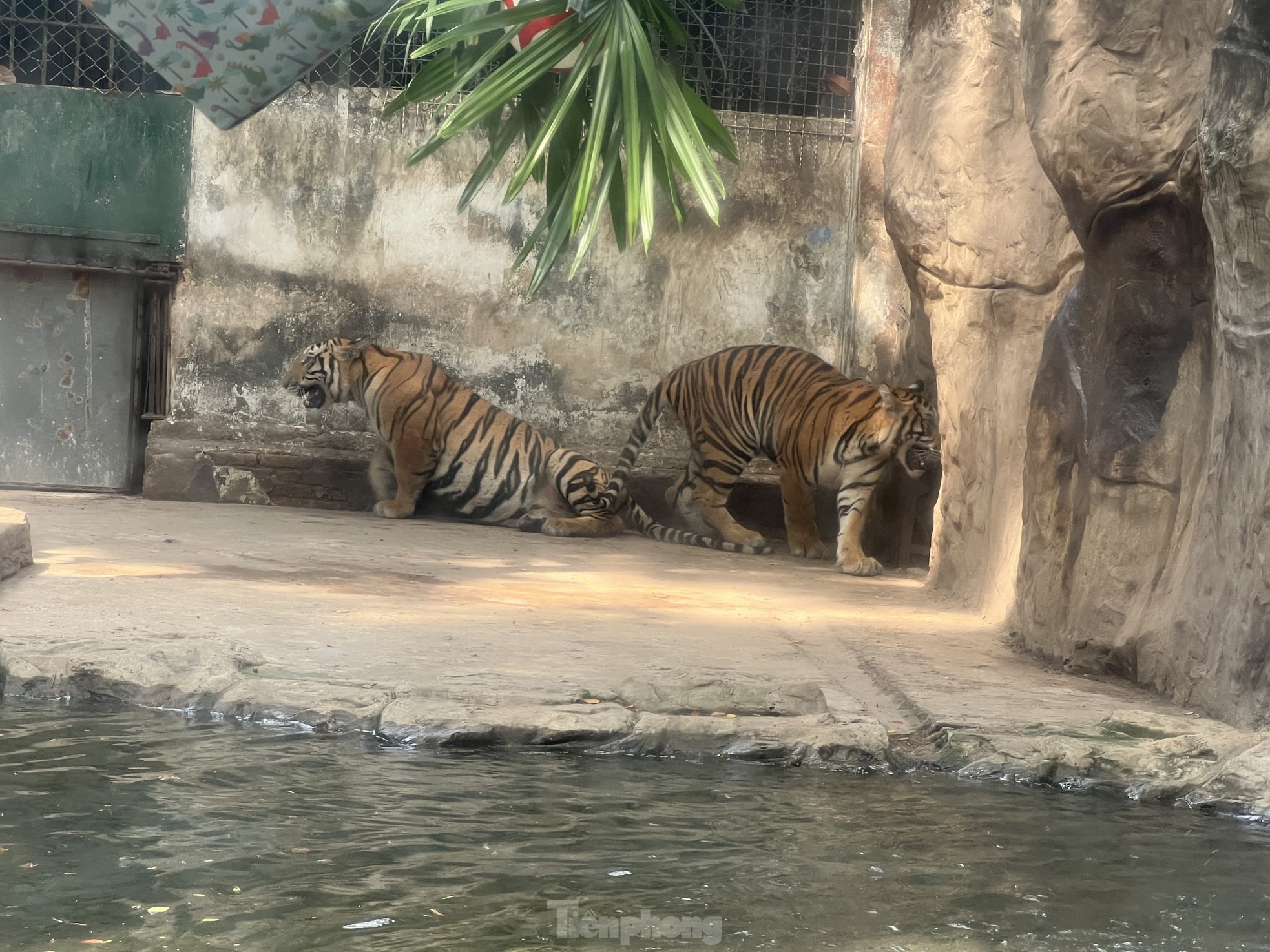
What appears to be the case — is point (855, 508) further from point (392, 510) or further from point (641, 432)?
point (392, 510)

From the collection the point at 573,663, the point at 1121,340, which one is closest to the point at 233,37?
the point at 573,663

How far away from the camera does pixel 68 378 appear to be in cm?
838

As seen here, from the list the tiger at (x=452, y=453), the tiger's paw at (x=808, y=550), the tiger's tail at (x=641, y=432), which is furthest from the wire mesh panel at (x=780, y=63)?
the tiger's paw at (x=808, y=550)

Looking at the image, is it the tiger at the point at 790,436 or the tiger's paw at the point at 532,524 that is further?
the tiger's paw at the point at 532,524

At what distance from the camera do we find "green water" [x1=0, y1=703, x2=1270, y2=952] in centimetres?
221

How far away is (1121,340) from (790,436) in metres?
3.33

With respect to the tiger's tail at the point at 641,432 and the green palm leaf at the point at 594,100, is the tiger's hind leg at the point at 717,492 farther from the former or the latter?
the green palm leaf at the point at 594,100

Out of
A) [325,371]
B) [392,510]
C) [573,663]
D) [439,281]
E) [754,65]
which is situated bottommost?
[573,663]

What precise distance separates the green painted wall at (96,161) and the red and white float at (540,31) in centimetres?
303

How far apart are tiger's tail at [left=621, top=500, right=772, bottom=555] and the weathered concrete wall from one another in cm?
51

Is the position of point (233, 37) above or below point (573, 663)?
above

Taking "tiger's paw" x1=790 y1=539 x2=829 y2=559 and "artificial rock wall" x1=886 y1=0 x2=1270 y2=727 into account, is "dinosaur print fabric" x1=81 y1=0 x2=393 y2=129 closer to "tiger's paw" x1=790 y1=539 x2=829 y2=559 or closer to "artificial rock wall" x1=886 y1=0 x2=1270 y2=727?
"artificial rock wall" x1=886 y1=0 x2=1270 y2=727

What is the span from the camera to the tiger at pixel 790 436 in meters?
7.44
